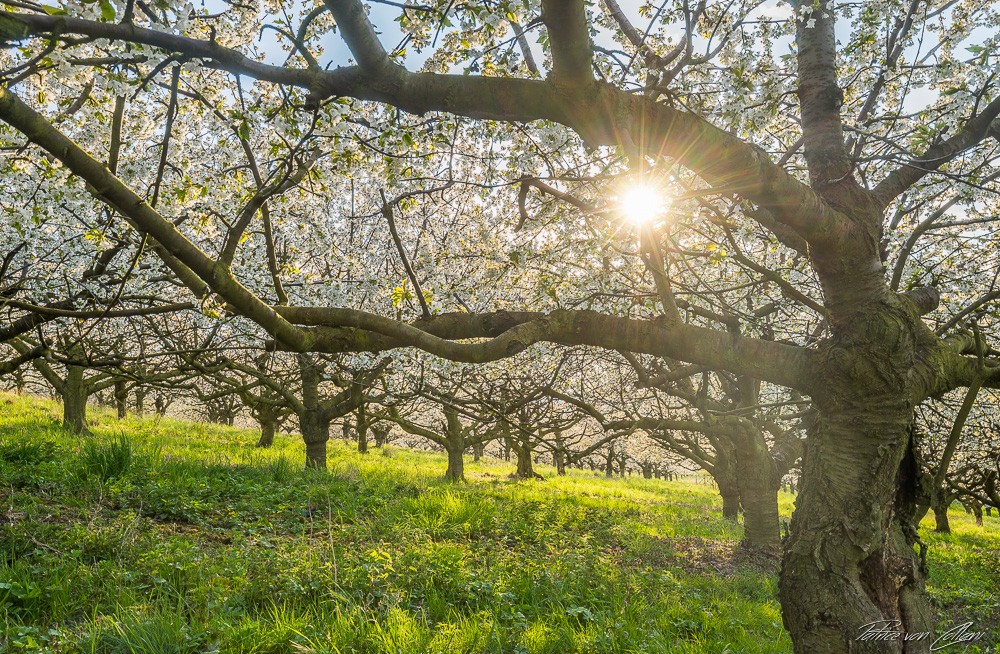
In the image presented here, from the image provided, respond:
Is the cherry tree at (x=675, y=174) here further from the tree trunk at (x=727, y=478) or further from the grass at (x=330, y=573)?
the tree trunk at (x=727, y=478)

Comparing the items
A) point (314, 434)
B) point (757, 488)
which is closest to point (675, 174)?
point (757, 488)

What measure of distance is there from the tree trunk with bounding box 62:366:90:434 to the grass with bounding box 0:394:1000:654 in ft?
10.1

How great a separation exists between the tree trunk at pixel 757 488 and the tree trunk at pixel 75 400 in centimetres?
1362

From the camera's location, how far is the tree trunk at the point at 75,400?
1197 cm

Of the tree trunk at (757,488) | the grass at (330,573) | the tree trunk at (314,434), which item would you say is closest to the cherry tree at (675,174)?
the grass at (330,573)

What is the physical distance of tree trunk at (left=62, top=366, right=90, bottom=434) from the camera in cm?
1197

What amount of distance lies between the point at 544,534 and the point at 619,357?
138 inches

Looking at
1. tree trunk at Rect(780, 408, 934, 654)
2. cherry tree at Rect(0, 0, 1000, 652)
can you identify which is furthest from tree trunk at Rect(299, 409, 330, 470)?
tree trunk at Rect(780, 408, 934, 654)

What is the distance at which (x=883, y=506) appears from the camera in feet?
11.5

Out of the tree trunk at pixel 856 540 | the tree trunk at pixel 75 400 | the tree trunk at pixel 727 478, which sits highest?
the tree trunk at pixel 75 400

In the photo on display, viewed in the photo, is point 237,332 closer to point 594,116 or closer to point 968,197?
point 594,116

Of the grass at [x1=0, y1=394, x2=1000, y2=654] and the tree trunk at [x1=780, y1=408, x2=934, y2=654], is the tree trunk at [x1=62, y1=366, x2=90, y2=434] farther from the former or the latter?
the tree trunk at [x1=780, y1=408, x2=934, y2=654]

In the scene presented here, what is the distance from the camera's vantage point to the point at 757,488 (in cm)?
905

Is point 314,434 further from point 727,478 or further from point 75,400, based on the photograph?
point 727,478
